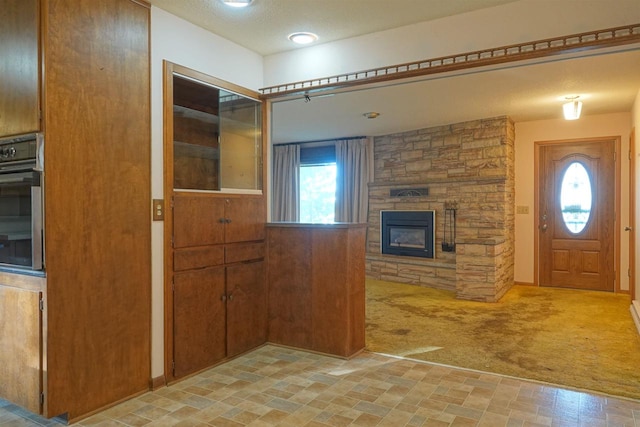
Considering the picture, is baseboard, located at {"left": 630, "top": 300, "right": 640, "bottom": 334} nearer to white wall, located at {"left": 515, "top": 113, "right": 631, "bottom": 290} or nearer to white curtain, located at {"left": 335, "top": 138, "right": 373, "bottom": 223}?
white wall, located at {"left": 515, "top": 113, "right": 631, "bottom": 290}

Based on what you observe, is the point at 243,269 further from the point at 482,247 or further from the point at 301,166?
the point at 301,166

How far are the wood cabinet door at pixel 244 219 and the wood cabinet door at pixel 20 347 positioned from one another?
130 cm

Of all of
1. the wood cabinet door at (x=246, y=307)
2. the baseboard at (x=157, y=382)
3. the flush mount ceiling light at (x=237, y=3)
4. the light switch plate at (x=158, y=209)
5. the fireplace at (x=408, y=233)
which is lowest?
the baseboard at (x=157, y=382)

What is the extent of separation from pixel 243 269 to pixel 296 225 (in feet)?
1.77

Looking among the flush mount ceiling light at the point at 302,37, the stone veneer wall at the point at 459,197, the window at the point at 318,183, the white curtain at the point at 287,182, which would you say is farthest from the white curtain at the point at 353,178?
the flush mount ceiling light at the point at 302,37

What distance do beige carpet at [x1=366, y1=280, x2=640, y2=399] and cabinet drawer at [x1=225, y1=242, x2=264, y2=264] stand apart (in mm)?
1190

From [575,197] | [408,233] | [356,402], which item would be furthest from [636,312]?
[356,402]

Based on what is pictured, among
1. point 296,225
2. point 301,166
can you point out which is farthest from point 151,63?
point 301,166

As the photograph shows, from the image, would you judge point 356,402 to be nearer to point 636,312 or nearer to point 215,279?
point 215,279

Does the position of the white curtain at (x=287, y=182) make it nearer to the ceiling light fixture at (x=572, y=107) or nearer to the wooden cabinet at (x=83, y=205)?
the ceiling light fixture at (x=572, y=107)

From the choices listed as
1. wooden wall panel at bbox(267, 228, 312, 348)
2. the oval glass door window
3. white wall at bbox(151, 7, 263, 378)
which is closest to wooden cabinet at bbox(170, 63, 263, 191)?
white wall at bbox(151, 7, 263, 378)

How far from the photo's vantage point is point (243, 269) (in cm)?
332

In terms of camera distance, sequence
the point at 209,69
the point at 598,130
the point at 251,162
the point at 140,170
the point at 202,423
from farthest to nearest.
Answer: the point at 598,130 → the point at 251,162 → the point at 209,69 → the point at 140,170 → the point at 202,423

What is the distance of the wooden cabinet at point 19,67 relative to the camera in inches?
84.3
